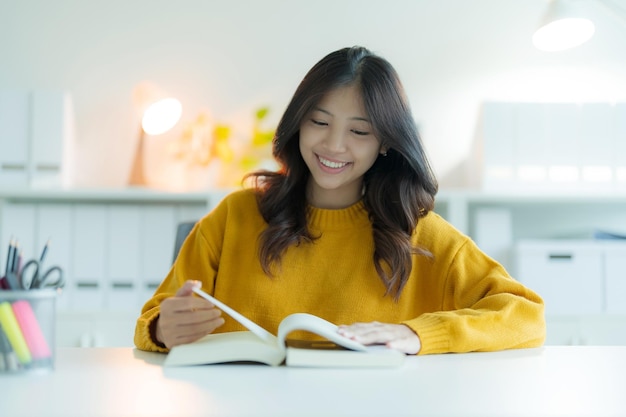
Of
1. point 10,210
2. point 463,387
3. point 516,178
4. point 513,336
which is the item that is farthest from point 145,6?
point 463,387

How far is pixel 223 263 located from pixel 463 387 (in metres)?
0.78

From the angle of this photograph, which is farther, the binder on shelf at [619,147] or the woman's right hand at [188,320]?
the binder on shelf at [619,147]

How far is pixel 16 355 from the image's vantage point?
93 cm

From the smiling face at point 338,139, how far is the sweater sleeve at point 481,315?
0.84 feet

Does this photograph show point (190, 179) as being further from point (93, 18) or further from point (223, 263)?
point (223, 263)

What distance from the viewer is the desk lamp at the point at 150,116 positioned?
2.62 m

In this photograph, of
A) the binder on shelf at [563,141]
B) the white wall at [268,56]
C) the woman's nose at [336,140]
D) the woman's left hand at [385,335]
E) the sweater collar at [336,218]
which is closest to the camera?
the woman's left hand at [385,335]

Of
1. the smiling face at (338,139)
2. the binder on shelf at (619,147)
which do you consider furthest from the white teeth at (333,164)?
the binder on shelf at (619,147)

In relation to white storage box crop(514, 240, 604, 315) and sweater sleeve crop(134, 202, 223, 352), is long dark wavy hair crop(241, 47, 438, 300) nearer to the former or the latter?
sweater sleeve crop(134, 202, 223, 352)

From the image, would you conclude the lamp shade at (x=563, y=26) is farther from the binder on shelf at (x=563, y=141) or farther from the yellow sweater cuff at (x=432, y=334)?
the yellow sweater cuff at (x=432, y=334)

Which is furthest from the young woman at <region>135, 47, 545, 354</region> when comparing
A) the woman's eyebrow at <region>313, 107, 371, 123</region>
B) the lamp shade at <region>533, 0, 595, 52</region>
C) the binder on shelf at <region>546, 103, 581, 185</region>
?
the binder on shelf at <region>546, 103, 581, 185</region>

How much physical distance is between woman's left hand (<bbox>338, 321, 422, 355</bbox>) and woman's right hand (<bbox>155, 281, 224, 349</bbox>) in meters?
0.18

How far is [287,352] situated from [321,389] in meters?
0.15

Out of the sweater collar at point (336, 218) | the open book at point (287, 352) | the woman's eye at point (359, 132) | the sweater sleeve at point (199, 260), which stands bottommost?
the open book at point (287, 352)
